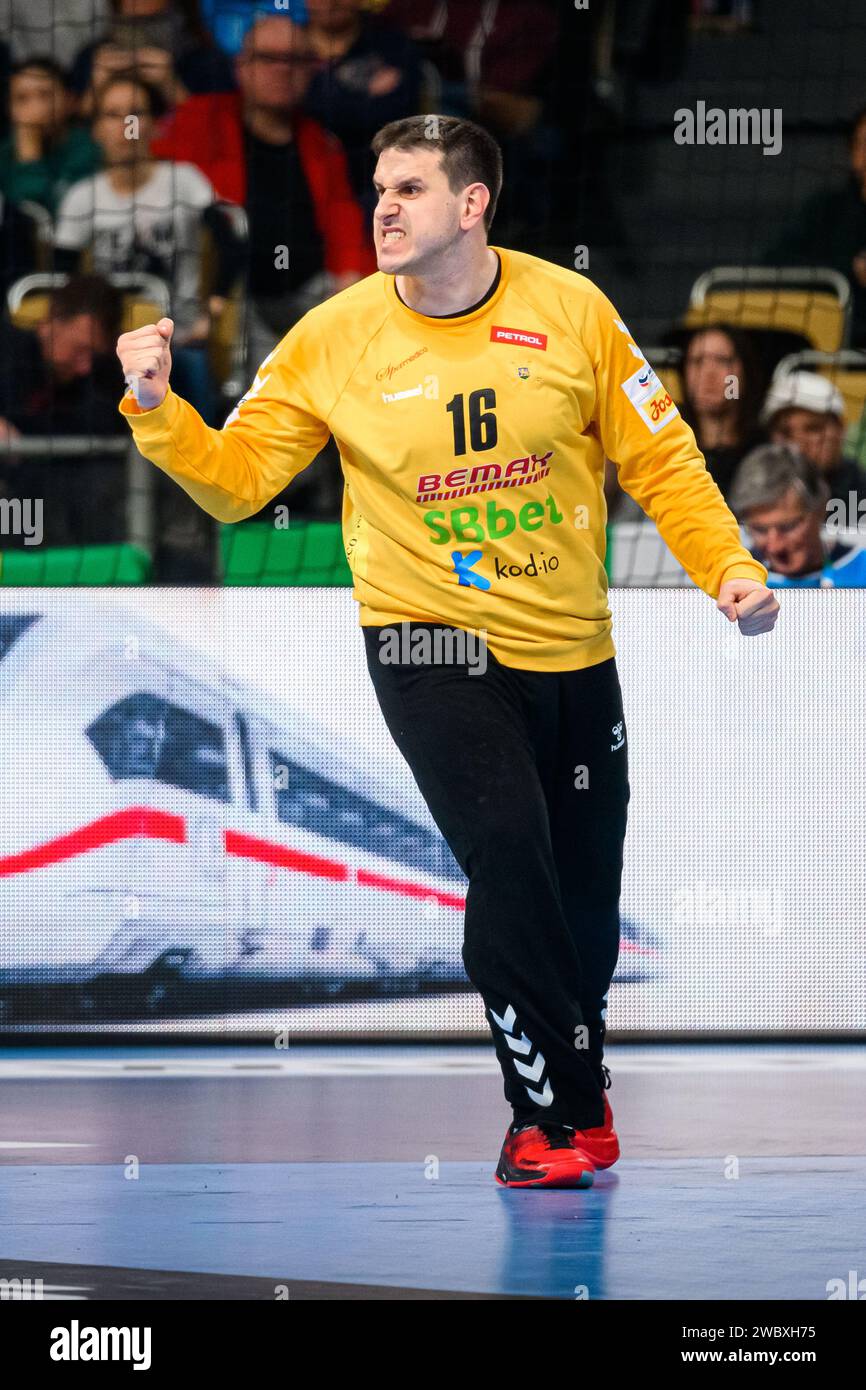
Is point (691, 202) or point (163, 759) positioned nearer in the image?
point (163, 759)

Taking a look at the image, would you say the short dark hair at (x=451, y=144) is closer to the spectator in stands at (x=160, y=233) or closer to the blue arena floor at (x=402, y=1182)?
the blue arena floor at (x=402, y=1182)

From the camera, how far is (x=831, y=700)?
255 inches

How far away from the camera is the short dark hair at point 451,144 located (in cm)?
419

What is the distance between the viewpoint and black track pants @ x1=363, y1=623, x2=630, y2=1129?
13.1 ft

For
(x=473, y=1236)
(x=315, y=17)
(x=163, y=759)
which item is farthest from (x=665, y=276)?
(x=473, y=1236)

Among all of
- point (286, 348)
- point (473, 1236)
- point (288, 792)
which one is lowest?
point (473, 1236)

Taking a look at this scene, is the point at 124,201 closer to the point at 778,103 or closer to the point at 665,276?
the point at 665,276

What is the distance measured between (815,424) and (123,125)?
2659 millimetres

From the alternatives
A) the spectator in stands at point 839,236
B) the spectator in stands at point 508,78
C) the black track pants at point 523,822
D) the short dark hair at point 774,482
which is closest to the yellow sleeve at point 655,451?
the black track pants at point 523,822

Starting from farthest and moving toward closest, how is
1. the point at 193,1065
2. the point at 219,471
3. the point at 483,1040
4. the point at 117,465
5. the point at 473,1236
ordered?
the point at 117,465 → the point at 483,1040 → the point at 193,1065 → the point at 219,471 → the point at 473,1236

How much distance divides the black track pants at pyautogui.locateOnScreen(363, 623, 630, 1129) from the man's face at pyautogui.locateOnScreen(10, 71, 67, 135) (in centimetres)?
374

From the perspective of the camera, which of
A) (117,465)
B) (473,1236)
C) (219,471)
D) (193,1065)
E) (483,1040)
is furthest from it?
(117,465)

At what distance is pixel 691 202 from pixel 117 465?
239 cm

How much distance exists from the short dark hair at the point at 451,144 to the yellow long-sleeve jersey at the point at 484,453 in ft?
0.67
